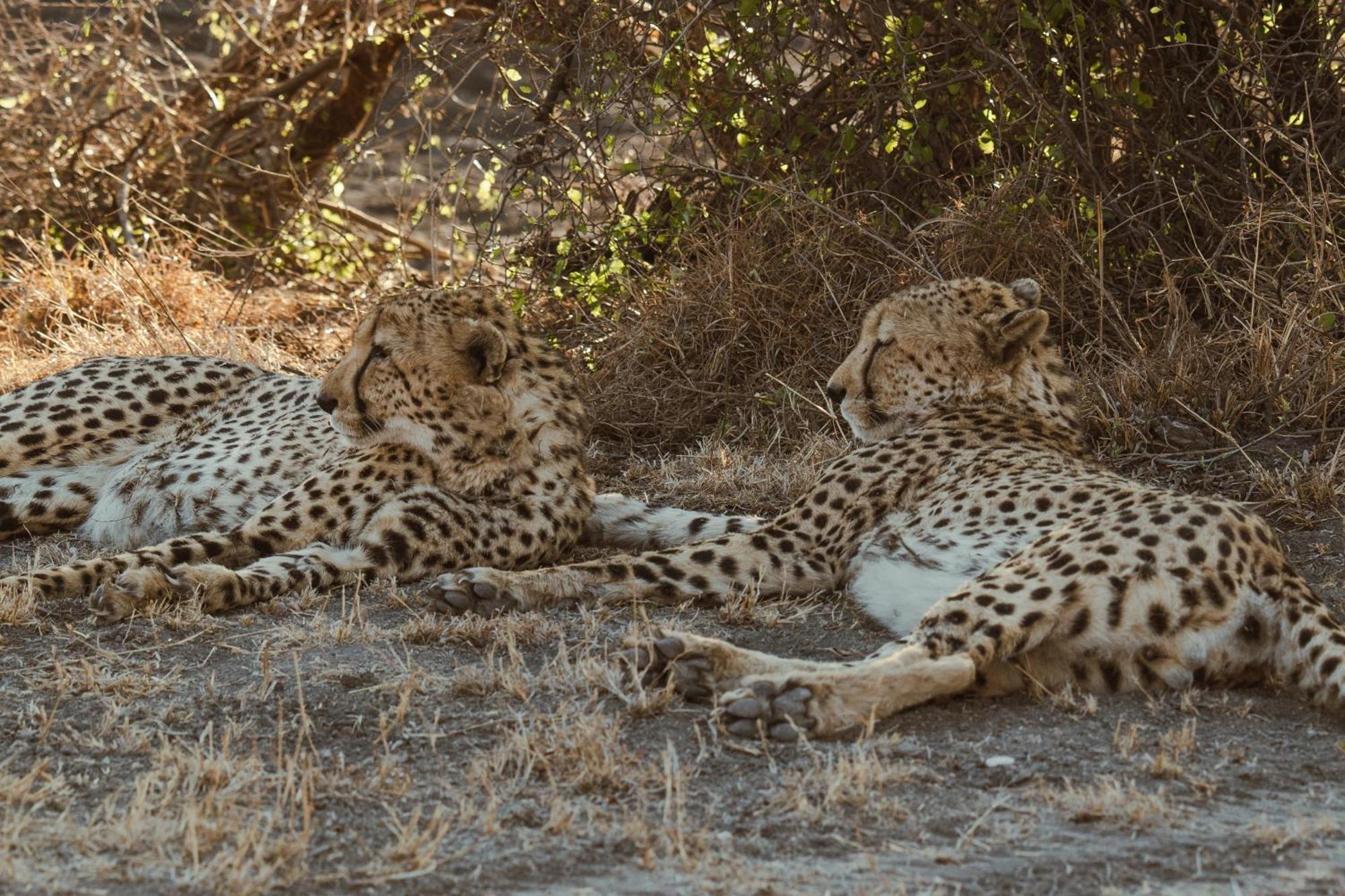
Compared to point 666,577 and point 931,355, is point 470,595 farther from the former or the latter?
point 931,355

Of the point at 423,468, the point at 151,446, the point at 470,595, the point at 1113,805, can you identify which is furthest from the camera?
the point at 151,446

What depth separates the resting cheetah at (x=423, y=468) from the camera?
387cm

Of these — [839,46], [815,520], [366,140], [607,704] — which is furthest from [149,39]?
[607,704]

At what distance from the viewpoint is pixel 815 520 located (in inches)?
156

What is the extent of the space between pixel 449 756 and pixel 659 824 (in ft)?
1.49

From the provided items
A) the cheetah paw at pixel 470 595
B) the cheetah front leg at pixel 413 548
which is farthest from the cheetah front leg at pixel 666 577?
the cheetah front leg at pixel 413 548

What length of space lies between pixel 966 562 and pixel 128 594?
1736 millimetres

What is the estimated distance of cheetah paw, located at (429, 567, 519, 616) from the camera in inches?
141

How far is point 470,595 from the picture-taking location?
359cm

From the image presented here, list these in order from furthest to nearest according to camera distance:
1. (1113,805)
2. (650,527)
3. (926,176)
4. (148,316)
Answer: (148,316) < (926,176) < (650,527) < (1113,805)

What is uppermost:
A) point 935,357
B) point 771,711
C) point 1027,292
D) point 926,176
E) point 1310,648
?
Result: point 926,176

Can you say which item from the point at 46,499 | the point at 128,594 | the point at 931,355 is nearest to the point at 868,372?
the point at 931,355

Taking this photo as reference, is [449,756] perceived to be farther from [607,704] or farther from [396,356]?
[396,356]

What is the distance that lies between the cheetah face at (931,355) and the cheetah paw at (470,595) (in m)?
1.14
